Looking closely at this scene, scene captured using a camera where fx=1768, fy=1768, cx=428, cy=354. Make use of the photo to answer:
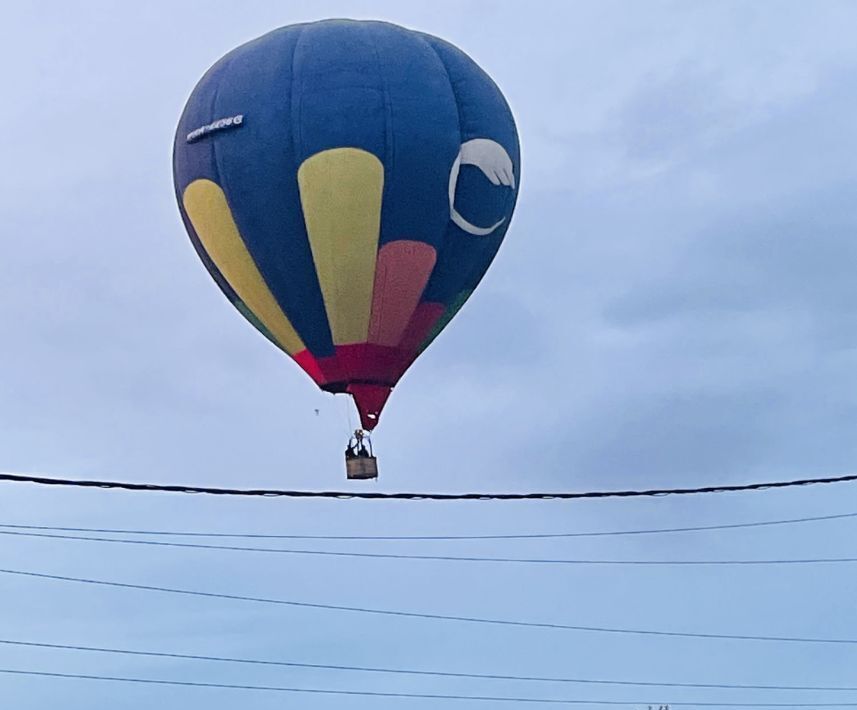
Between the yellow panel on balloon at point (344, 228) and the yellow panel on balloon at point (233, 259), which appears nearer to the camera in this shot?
the yellow panel on balloon at point (344, 228)

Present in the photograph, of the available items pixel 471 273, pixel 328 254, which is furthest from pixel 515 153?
pixel 328 254

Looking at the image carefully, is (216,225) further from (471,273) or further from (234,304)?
(471,273)

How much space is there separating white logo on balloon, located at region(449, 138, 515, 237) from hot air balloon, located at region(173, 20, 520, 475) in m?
0.03

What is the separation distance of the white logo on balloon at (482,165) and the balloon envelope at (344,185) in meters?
0.03

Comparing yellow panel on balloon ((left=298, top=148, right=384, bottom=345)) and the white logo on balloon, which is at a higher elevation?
the white logo on balloon

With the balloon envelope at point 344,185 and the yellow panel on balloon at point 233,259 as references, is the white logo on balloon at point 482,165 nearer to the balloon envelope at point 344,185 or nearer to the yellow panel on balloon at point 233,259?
the balloon envelope at point 344,185

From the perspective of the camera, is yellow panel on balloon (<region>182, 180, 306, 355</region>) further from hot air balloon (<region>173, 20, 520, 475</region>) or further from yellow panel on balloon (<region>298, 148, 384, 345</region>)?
yellow panel on balloon (<region>298, 148, 384, 345</region>)

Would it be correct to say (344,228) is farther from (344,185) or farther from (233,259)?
(233,259)

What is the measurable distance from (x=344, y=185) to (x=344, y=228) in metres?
0.61

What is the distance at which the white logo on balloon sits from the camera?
24797 millimetres

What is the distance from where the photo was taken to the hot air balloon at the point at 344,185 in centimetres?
2412

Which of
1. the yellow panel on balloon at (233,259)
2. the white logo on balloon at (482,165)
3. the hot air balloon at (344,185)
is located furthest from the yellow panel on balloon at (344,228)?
the white logo on balloon at (482,165)

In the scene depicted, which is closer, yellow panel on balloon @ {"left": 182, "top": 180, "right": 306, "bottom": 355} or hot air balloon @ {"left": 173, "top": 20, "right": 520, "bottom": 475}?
hot air balloon @ {"left": 173, "top": 20, "right": 520, "bottom": 475}

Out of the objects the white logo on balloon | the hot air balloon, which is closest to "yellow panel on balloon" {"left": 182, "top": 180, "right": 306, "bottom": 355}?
the hot air balloon
